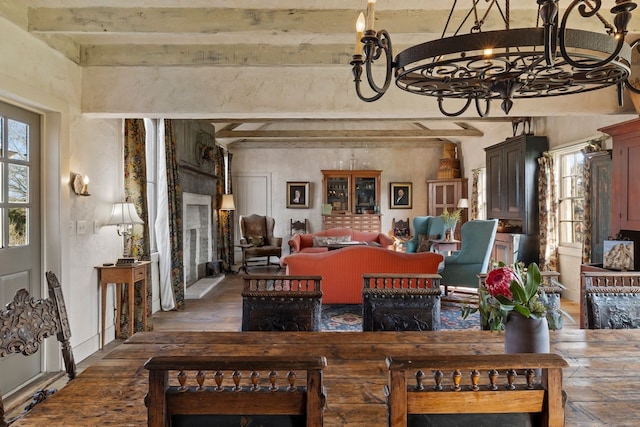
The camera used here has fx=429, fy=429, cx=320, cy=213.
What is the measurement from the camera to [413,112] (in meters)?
3.70

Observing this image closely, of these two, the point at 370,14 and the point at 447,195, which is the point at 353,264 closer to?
the point at 370,14

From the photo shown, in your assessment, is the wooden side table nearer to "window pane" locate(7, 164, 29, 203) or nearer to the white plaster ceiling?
"window pane" locate(7, 164, 29, 203)

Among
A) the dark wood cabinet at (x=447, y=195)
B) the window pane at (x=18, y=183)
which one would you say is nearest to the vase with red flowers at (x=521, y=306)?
the window pane at (x=18, y=183)

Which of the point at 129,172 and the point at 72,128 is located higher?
the point at 72,128

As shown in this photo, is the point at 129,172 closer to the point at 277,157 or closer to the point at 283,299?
the point at 283,299

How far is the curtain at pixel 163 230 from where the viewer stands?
17.0 ft

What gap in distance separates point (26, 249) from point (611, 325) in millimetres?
3684

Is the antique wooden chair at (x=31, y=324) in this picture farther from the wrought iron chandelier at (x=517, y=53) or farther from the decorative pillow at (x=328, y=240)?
the decorative pillow at (x=328, y=240)

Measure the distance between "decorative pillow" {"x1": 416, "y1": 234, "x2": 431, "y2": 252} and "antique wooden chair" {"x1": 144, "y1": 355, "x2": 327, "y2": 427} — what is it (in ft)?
23.7

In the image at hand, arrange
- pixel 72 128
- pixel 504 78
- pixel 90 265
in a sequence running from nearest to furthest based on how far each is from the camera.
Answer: pixel 504 78 → pixel 72 128 → pixel 90 265

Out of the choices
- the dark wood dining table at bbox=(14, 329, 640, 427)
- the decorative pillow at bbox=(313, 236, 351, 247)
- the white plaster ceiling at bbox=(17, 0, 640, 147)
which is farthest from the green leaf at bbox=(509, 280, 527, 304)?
the decorative pillow at bbox=(313, 236, 351, 247)

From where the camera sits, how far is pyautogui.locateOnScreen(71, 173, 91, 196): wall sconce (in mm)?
3352

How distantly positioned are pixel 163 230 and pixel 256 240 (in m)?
3.48

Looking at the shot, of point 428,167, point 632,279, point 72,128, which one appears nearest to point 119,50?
point 72,128
